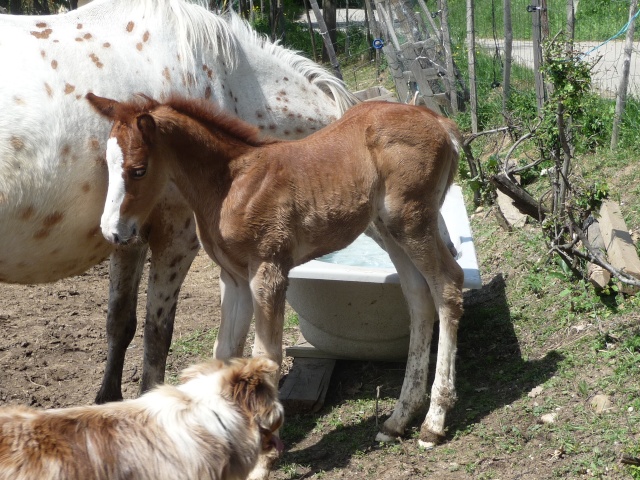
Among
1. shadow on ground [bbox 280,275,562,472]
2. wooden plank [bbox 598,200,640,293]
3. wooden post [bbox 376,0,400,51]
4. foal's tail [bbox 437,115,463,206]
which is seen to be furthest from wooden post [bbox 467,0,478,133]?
foal's tail [bbox 437,115,463,206]

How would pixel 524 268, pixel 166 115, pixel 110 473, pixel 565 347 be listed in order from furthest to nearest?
pixel 524 268 → pixel 565 347 → pixel 166 115 → pixel 110 473

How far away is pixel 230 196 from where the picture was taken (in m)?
3.74

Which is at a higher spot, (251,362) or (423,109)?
(423,109)

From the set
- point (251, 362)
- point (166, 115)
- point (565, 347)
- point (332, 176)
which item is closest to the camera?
point (251, 362)

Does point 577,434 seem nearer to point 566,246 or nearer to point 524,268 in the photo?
point 566,246

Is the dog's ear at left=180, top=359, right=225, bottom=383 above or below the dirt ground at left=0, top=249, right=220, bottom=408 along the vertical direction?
above

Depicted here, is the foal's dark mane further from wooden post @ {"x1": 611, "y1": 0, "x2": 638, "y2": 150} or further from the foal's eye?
wooden post @ {"x1": 611, "y1": 0, "x2": 638, "y2": 150}

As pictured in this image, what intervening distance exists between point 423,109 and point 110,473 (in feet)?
8.86

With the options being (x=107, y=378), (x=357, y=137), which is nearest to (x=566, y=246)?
(x=357, y=137)

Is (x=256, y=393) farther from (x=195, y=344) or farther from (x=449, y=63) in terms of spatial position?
(x=449, y=63)

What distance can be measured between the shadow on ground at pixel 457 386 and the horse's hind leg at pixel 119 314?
1109 mm

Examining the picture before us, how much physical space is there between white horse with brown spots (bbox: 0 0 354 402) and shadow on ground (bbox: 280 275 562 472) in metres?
0.96

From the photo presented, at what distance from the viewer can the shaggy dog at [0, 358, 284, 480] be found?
2180 mm

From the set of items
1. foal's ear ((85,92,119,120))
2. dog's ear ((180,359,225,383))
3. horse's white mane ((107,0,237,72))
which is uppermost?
horse's white mane ((107,0,237,72))
